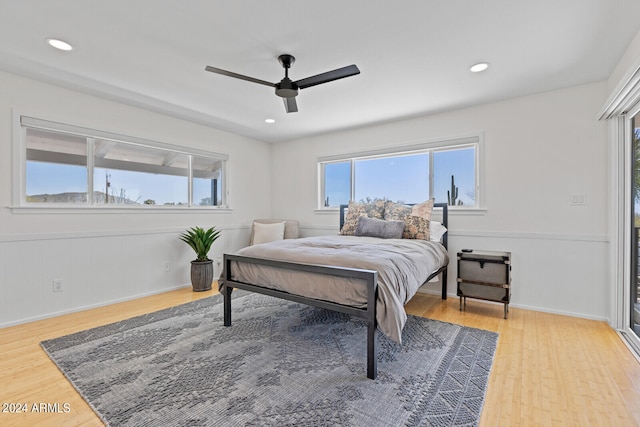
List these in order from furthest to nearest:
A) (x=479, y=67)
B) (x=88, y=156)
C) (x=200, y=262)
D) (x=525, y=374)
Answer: (x=200, y=262)
(x=88, y=156)
(x=479, y=67)
(x=525, y=374)

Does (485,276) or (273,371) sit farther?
(485,276)

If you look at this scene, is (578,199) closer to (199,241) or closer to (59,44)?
(199,241)

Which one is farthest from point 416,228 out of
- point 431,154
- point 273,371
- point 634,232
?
point 273,371

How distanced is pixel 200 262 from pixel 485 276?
3.42 metres

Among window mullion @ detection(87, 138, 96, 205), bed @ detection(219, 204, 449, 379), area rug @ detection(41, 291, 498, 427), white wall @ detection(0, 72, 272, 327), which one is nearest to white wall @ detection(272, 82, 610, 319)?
bed @ detection(219, 204, 449, 379)

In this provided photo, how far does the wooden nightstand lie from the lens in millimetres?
2951

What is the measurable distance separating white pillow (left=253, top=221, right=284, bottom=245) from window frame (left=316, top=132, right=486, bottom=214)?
0.72 metres

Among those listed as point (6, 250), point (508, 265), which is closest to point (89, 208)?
point (6, 250)

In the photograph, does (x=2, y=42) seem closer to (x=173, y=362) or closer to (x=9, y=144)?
(x=9, y=144)

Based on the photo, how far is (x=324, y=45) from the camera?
2.31m

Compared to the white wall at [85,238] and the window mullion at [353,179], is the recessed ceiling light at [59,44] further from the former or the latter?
the window mullion at [353,179]

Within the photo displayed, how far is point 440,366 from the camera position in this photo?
2.04 metres

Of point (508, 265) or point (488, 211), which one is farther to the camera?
point (488, 211)

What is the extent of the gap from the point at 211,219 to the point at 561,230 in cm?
444
